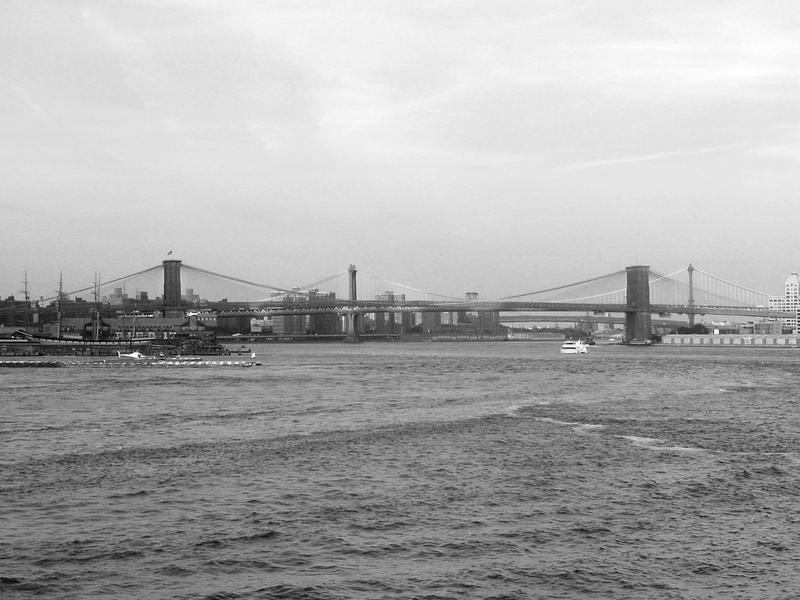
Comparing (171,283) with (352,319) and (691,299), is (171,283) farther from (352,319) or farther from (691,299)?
(691,299)

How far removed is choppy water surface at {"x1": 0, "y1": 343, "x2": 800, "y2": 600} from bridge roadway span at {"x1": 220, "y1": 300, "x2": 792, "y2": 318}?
3389 inches

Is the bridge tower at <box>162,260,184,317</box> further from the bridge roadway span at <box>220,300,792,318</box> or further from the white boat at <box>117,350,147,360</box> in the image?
the white boat at <box>117,350,147,360</box>

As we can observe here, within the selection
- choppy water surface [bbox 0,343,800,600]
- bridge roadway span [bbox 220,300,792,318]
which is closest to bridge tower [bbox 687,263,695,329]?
bridge roadway span [bbox 220,300,792,318]

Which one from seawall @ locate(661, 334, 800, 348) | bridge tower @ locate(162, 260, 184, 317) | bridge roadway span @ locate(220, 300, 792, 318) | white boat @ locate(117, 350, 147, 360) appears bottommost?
seawall @ locate(661, 334, 800, 348)

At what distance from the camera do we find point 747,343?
139250mm

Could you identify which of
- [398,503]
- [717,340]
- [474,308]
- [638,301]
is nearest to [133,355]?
[474,308]

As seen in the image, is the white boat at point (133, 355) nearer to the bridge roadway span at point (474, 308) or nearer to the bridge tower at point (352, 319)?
the bridge roadway span at point (474, 308)

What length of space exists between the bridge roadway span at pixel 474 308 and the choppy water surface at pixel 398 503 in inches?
3389

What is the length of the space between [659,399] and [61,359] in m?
56.8

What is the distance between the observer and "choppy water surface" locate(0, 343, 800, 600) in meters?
10.9

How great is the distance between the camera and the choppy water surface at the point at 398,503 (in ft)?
35.9

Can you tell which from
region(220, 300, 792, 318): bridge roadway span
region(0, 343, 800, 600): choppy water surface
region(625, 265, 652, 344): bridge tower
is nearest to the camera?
region(0, 343, 800, 600): choppy water surface

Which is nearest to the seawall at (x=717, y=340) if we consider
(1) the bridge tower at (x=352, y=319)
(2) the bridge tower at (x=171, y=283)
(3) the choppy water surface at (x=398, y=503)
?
(1) the bridge tower at (x=352, y=319)

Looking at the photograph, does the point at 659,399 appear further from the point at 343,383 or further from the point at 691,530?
the point at 691,530
